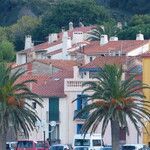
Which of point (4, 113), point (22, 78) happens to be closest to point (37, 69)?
point (22, 78)

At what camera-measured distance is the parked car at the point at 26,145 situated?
113 m

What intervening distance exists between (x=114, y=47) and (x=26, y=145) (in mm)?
46891

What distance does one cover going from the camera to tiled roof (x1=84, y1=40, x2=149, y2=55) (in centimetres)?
15662

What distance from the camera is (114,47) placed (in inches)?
6284

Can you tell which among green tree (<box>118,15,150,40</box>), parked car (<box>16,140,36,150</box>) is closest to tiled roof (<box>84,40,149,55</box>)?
green tree (<box>118,15,150,40</box>)

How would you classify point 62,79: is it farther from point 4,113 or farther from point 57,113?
point 4,113

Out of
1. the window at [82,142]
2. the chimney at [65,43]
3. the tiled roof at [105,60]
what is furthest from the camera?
the chimney at [65,43]

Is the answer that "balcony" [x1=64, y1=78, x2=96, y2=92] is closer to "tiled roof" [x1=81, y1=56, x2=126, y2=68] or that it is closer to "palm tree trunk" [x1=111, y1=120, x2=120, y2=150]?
"tiled roof" [x1=81, y1=56, x2=126, y2=68]

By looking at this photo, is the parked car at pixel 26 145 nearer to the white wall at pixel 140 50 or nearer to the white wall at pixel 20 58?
the white wall at pixel 140 50

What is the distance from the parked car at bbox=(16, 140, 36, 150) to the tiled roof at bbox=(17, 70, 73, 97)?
1318 cm

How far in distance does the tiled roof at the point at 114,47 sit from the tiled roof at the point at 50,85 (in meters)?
20.5

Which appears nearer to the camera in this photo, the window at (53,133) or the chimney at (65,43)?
the window at (53,133)

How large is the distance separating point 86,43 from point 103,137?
2004 inches

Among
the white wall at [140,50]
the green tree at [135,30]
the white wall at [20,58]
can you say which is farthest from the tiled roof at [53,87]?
the green tree at [135,30]
